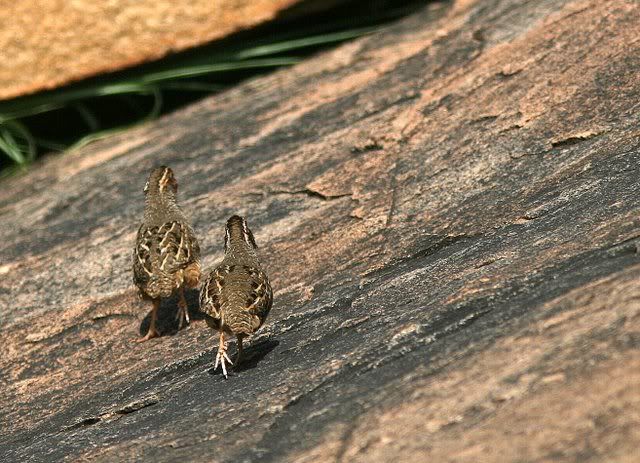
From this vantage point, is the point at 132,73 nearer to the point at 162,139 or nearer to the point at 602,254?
the point at 162,139

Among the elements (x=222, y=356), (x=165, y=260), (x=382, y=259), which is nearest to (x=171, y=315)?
(x=165, y=260)

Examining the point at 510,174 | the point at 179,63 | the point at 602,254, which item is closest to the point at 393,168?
the point at 510,174

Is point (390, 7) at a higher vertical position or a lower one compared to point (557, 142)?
higher

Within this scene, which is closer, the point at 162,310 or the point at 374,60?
the point at 162,310

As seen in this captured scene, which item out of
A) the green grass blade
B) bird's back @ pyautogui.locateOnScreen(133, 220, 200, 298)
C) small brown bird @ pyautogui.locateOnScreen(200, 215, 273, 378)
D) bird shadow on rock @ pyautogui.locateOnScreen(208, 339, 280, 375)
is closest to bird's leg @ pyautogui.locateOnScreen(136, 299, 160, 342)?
bird's back @ pyautogui.locateOnScreen(133, 220, 200, 298)

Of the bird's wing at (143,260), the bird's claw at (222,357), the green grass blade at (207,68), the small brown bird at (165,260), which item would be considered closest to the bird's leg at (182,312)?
the small brown bird at (165,260)

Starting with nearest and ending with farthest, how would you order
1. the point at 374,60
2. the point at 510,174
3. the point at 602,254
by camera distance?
the point at 602,254 < the point at 510,174 < the point at 374,60

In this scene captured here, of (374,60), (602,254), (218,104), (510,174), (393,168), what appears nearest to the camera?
(602,254)

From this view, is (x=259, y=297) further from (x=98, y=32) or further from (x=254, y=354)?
(x=98, y=32)
